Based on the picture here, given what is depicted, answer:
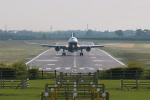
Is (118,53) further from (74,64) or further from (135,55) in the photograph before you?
(74,64)

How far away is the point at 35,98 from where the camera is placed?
2569cm

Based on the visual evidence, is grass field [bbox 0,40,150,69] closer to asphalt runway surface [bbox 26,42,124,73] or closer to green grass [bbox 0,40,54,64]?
green grass [bbox 0,40,54,64]

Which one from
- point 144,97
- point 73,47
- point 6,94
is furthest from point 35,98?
point 73,47

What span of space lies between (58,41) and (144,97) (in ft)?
476

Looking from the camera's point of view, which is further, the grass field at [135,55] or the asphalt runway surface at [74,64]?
the grass field at [135,55]

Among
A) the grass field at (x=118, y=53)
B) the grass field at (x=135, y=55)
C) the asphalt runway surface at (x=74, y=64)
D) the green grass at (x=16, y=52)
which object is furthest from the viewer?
the green grass at (x=16, y=52)

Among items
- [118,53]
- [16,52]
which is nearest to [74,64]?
[118,53]

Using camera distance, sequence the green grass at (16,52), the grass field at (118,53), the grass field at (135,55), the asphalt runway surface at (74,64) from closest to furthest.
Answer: the asphalt runway surface at (74,64) < the grass field at (135,55) < the grass field at (118,53) < the green grass at (16,52)

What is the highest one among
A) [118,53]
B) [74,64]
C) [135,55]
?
[135,55]

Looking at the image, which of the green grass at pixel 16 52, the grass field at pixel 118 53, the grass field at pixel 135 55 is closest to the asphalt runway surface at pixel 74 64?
the grass field at pixel 135 55

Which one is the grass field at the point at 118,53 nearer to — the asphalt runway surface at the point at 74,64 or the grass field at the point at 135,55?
the grass field at the point at 135,55

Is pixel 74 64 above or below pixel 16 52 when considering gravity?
above

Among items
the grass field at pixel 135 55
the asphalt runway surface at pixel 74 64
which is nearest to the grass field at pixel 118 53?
the grass field at pixel 135 55

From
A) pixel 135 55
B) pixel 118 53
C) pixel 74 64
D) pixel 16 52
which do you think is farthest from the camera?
pixel 16 52
